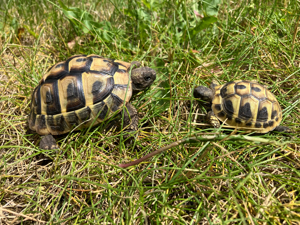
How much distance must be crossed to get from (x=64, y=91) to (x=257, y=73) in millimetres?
2202

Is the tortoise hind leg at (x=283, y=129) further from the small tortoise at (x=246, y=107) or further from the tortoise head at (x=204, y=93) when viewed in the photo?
the tortoise head at (x=204, y=93)

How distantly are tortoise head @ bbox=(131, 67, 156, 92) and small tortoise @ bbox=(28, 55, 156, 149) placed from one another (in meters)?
0.12

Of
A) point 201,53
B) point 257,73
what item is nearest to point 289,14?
point 257,73

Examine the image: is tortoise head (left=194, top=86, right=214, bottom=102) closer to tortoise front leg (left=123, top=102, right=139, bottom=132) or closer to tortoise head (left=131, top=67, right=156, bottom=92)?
tortoise head (left=131, top=67, right=156, bottom=92)

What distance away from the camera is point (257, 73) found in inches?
99.5

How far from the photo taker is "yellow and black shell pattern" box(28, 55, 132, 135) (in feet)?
7.01

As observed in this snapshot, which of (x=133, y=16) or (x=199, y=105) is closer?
(x=199, y=105)

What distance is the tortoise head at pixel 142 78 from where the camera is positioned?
7.59ft

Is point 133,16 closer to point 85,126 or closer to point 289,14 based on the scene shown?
point 85,126

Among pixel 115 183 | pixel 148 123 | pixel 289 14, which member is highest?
pixel 289 14

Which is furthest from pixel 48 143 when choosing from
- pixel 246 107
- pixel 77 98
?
pixel 246 107

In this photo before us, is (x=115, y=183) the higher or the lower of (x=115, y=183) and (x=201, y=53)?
the lower

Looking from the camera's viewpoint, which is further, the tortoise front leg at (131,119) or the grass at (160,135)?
the tortoise front leg at (131,119)

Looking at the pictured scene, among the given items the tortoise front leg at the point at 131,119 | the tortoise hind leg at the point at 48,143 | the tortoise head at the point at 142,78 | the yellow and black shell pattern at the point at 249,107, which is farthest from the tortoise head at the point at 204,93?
the tortoise hind leg at the point at 48,143
